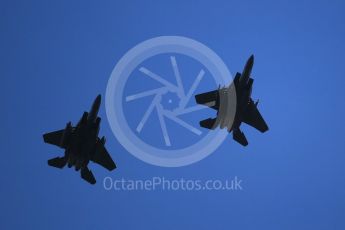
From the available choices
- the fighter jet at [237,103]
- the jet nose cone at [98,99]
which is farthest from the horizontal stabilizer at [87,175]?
the fighter jet at [237,103]

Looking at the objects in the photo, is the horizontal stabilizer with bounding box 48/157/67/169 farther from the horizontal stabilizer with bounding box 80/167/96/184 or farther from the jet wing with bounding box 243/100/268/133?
the jet wing with bounding box 243/100/268/133

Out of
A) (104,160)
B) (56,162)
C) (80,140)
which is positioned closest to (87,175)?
(104,160)

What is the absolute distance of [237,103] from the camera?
48.7 m

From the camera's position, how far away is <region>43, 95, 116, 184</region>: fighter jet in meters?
47.1

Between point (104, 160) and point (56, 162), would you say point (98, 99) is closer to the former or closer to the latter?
point (56, 162)

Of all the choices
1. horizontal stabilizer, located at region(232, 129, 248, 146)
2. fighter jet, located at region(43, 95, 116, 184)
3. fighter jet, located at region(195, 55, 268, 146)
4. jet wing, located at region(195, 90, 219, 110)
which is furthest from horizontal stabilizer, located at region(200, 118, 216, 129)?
fighter jet, located at region(43, 95, 116, 184)

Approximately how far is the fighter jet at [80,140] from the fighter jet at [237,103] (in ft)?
30.4

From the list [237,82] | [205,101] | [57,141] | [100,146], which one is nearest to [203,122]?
[205,101]

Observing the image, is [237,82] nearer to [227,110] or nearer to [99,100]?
[227,110]

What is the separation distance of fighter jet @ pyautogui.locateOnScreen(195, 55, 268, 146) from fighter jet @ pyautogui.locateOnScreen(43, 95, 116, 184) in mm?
9251

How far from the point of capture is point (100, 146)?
49.2 metres

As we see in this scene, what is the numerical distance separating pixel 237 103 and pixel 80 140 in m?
13.6

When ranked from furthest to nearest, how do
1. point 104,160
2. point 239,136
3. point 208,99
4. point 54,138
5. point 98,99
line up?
point 104,160
point 239,136
point 54,138
point 208,99
point 98,99

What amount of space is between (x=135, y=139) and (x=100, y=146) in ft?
31.6
